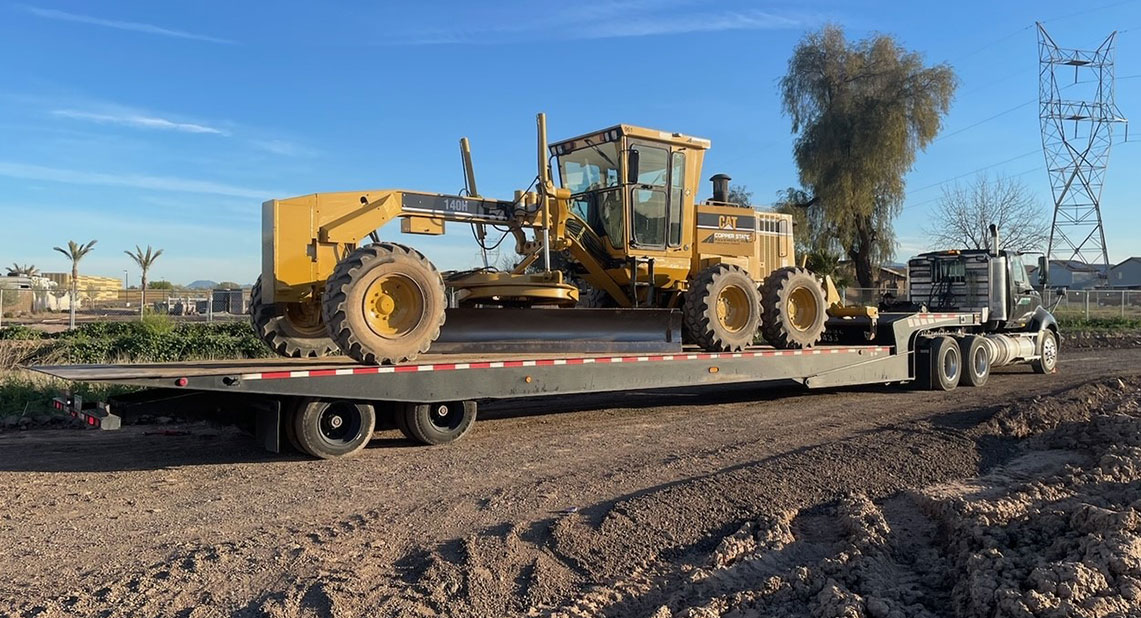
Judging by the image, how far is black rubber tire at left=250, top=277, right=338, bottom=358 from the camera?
8.68 m

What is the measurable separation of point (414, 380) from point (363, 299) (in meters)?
0.86

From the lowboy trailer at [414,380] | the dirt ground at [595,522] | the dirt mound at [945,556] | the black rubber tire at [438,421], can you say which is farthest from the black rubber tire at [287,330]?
the dirt mound at [945,556]

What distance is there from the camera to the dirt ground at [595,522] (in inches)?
155

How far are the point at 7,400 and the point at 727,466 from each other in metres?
8.59

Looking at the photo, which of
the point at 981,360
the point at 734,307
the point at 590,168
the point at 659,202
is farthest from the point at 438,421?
the point at 981,360

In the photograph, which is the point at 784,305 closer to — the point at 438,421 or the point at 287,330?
the point at 438,421

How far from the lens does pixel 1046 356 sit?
51.0 ft

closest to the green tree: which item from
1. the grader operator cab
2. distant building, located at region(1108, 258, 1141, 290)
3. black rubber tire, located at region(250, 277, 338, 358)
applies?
the grader operator cab

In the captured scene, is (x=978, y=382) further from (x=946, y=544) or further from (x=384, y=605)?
(x=384, y=605)

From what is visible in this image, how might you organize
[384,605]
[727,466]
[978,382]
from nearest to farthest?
1. [384,605]
2. [727,466]
3. [978,382]

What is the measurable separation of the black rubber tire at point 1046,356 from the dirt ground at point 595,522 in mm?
7212

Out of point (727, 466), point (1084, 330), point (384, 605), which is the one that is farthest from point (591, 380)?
point (1084, 330)

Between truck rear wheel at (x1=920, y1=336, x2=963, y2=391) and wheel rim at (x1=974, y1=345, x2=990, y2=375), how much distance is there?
726mm

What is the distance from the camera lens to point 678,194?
396 inches
